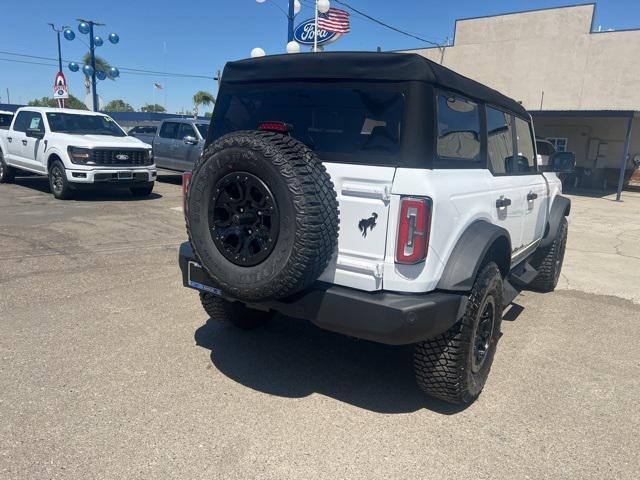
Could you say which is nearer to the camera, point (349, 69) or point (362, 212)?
point (362, 212)

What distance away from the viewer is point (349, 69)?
2.86 metres

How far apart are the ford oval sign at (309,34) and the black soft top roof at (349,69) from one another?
520 inches

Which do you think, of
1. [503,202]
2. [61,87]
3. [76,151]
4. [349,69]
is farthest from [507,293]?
[61,87]

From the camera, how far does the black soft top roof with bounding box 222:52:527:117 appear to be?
107 inches

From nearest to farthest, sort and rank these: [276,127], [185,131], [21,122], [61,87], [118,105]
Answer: [276,127], [21,122], [185,131], [61,87], [118,105]

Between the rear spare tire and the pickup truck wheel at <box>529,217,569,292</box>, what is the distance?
351cm

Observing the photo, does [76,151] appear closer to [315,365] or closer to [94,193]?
[94,193]

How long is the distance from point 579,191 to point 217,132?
19.6 metres

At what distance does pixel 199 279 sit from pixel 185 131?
36.6ft

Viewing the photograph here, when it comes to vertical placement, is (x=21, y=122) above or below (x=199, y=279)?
above

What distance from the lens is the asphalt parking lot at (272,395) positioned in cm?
249

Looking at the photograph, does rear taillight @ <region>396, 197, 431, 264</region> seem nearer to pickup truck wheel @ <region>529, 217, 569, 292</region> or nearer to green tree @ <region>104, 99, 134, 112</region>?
pickup truck wheel @ <region>529, 217, 569, 292</region>

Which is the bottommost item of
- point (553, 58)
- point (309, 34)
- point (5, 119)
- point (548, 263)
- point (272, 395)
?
point (272, 395)

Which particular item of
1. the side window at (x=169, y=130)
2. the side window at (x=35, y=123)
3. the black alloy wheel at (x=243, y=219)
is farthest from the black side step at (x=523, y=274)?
the side window at (x=169, y=130)
